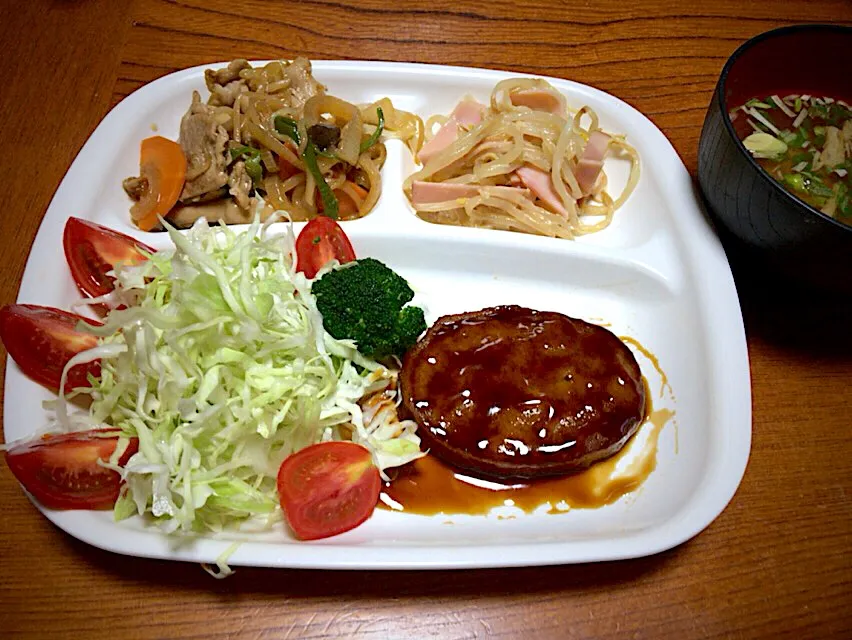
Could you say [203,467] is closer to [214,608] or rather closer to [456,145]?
[214,608]

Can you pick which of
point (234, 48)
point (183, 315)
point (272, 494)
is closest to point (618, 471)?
point (272, 494)

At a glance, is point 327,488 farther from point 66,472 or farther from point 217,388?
point 66,472

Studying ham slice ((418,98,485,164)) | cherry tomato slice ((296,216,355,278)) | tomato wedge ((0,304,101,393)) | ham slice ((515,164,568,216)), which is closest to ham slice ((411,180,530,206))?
ham slice ((515,164,568,216))

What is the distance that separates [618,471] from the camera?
2.14 m

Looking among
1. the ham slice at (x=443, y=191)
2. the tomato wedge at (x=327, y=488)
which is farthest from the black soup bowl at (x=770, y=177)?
the tomato wedge at (x=327, y=488)

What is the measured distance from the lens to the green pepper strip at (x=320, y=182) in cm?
246

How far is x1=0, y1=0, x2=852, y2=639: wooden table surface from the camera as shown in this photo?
1822 mm

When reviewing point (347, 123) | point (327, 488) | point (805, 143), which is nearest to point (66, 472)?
point (327, 488)

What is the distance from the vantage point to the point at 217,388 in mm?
1895

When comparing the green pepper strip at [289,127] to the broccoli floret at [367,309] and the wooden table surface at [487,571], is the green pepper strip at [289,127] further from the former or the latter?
the wooden table surface at [487,571]

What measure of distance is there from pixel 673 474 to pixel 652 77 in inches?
83.3

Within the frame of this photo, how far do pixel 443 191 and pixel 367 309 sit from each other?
76 centimetres

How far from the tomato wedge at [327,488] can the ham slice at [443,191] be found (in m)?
1.13

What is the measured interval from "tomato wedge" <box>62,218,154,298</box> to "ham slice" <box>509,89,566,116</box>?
1679 millimetres
